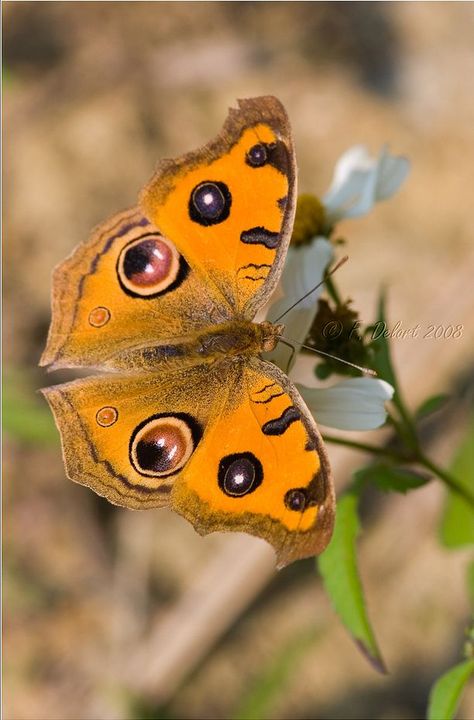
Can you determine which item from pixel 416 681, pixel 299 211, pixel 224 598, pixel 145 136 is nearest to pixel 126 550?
pixel 224 598

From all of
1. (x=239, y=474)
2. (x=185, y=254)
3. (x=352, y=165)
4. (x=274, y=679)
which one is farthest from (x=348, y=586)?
(x=274, y=679)

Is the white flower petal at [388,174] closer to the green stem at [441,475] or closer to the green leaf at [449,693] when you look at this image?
the green stem at [441,475]

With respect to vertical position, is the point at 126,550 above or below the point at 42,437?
below

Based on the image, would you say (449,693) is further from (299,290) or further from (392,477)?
(299,290)

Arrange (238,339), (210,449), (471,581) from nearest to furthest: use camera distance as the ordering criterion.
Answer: (210,449) < (238,339) < (471,581)

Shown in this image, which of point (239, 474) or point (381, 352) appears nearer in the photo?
point (239, 474)

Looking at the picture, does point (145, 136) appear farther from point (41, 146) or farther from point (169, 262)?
point (169, 262)

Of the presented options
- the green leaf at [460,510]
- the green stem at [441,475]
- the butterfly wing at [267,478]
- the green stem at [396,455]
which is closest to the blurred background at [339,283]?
the green leaf at [460,510]
